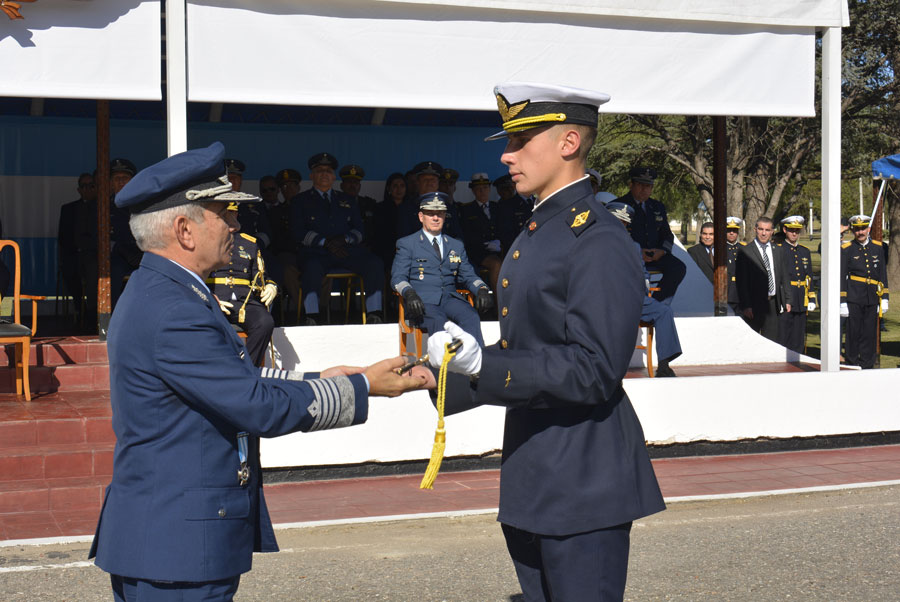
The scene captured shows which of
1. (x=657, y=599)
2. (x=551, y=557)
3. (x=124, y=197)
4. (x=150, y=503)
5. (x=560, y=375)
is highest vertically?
(x=124, y=197)

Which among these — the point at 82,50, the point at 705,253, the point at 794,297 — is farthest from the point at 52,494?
the point at 705,253

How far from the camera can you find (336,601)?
206 inches

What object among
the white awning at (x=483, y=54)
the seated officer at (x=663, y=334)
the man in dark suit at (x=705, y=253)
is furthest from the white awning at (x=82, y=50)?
the man in dark suit at (x=705, y=253)

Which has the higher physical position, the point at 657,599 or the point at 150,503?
the point at 150,503

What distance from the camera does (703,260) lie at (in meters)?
15.3

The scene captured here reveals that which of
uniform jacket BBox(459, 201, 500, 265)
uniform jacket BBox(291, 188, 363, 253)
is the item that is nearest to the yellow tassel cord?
uniform jacket BBox(291, 188, 363, 253)

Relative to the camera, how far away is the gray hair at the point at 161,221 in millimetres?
2869

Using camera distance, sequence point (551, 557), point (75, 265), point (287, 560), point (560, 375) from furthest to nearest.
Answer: point (75, 265), point (287, 560), point (551, 557), point (560, 375)

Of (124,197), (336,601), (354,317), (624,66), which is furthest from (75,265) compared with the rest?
(124,197)

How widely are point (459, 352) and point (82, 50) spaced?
19.6ft

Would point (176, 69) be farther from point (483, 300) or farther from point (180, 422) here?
point (180, 422)

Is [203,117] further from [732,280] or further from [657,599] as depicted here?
[657,599]

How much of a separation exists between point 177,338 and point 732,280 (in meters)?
12.5

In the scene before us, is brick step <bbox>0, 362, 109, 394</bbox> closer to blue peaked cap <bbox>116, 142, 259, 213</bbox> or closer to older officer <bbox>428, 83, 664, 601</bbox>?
blue peaked cap <bbox>116, 142, 259, 213</bbox>
